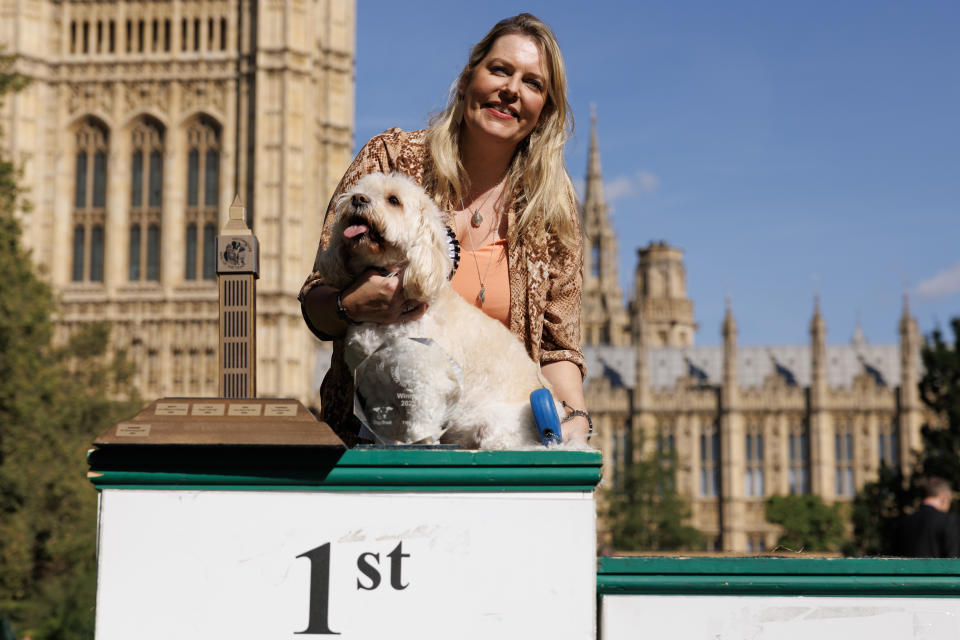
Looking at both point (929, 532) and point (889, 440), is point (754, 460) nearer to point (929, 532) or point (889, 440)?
point (889, 440)

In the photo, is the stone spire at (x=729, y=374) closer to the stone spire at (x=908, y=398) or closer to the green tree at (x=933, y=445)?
the stone spire at (x=908, y=398)

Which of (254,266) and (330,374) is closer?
(254,266)

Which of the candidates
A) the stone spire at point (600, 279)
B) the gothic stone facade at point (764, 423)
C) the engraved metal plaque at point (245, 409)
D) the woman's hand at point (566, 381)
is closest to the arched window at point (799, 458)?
the gothic stone facade at point (764, 423)

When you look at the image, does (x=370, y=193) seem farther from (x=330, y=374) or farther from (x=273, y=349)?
(x=273, y=349)

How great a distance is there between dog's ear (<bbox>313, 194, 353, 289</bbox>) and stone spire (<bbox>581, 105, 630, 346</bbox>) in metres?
58.9

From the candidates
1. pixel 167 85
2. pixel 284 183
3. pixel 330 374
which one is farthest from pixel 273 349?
pixel 330 374

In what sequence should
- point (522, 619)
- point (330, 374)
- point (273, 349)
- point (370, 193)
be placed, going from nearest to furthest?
point (522, 619)
point (370, 193)
point (330, 374)
point (273, 349)

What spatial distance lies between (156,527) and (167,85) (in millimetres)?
45049

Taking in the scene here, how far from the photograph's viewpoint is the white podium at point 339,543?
2.13 metres

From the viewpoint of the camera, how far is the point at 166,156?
4503 cm

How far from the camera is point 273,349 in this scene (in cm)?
4366

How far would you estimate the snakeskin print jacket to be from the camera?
3201mm

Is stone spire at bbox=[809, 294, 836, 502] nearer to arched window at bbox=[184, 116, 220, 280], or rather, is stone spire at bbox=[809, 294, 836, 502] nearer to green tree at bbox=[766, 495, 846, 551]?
green tree at bbox=[766, 495, 846, 551]

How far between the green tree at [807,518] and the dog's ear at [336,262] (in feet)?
136
